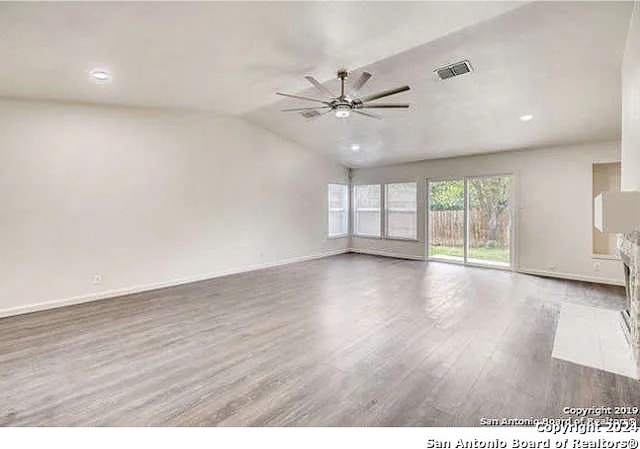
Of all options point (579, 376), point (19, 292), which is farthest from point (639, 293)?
point (19, 292)

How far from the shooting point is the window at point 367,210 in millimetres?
9188

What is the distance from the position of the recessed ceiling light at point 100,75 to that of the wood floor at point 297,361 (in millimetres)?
2750

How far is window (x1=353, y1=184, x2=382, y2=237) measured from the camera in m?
9.19

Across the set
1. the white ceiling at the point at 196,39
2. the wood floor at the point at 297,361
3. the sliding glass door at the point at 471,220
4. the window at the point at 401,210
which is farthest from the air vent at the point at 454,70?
the window at the point at 401,210

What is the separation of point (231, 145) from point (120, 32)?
12.1 ft

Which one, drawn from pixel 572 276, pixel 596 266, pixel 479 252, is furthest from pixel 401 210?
pixel 596 266

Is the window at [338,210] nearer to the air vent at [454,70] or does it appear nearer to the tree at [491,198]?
the tree at [491,198]

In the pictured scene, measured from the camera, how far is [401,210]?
28.4ft

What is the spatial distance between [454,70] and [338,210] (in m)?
5.75

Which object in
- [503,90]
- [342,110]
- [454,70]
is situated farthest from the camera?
[503,90]

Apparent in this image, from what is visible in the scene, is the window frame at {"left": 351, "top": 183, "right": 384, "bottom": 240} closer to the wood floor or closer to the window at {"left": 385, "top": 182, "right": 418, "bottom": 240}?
the window at {"left": 385, "top": 182, "right": 418, "bottom": 240}

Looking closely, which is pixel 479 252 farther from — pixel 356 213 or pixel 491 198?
pixel 356 213

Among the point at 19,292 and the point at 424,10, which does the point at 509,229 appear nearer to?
the point at 424,10
